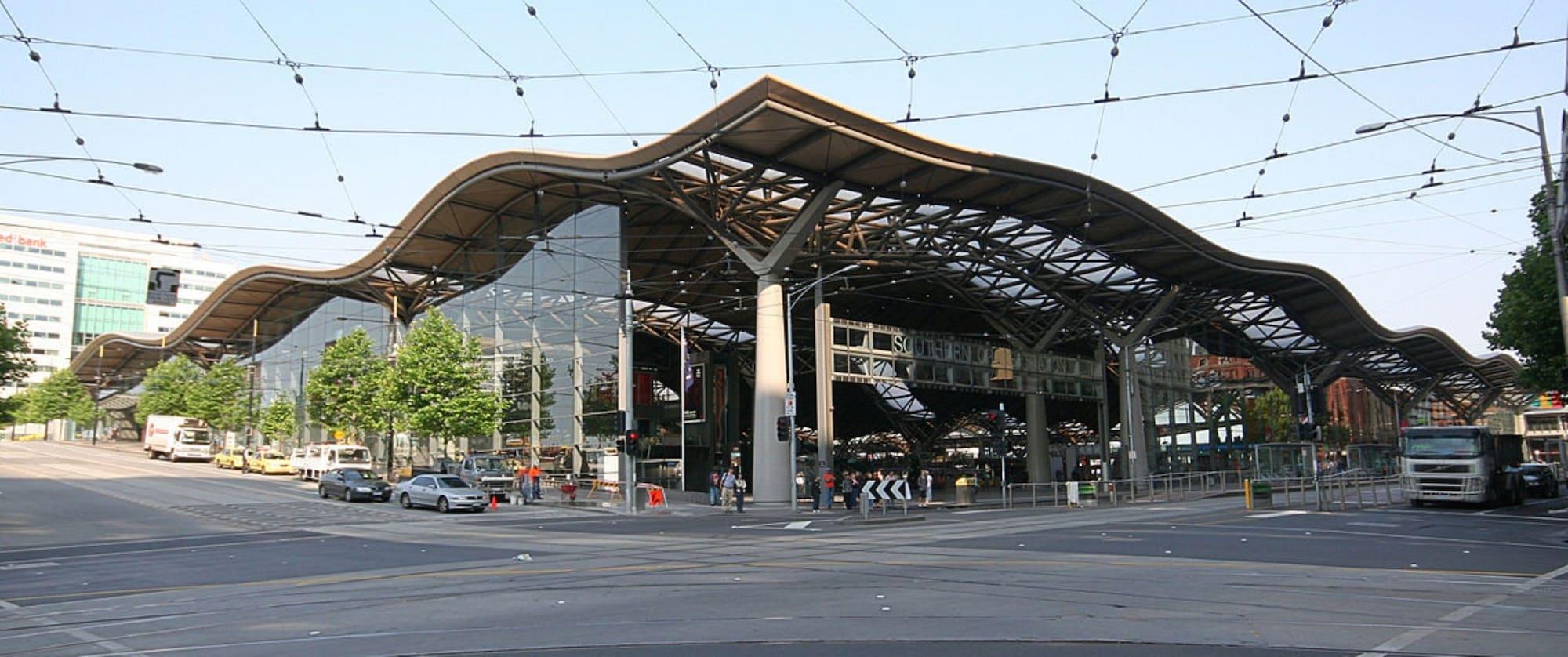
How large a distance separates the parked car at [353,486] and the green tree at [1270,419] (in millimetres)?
65666

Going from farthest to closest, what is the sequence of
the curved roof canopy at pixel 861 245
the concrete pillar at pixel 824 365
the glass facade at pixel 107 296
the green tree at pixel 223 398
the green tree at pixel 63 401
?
the glass facade at pixel 107 296
the green tree at pixel 63 401
the green tree at pixel 223 398
the concrete pillar at pixel 824 365
the curved roof canopy at pixel 861 245

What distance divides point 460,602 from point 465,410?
40.4 meters

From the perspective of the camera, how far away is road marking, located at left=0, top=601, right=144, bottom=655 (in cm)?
1136

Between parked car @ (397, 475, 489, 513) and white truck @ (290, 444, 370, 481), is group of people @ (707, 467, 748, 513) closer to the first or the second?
parked car @ (397, 475, 489, 513)

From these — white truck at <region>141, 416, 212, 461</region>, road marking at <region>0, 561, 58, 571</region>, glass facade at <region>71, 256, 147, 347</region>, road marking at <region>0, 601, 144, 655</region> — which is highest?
glass facade at <region>71, 256, 147, 347</region>

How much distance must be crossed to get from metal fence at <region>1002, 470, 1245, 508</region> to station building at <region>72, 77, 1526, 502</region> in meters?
4.37

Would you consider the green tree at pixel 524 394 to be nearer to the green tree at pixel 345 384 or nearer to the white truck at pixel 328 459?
the white truck at pixel 328 459

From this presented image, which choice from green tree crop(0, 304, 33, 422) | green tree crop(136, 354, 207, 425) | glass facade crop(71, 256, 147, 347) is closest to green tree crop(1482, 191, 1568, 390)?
green tree crop(0, 304, 33, 422)

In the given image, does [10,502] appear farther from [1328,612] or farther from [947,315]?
[947,315]

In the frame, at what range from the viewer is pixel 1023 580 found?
16484 mm

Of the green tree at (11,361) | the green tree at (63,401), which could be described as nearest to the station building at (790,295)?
the green tree at (11,361)

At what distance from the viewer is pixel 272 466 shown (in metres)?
67.1

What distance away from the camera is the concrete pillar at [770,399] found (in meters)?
43.9

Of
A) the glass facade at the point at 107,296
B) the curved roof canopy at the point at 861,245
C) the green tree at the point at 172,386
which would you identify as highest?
the glass facade at the point at 107,296
